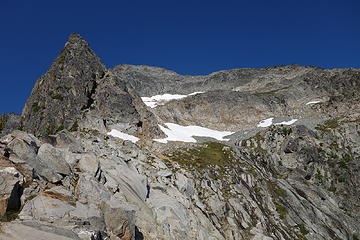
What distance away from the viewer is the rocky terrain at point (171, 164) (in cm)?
1850

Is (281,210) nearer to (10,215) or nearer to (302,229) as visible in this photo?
(302,229)

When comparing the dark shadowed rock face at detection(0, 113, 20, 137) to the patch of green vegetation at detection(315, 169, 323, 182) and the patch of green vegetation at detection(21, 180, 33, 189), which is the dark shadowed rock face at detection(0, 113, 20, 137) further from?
the patch of green vegetation at detection(315, 169, 323, 182)

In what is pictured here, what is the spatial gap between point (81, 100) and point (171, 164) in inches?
1160

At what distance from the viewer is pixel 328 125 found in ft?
247

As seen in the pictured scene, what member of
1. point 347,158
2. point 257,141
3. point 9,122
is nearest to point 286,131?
point 257,141

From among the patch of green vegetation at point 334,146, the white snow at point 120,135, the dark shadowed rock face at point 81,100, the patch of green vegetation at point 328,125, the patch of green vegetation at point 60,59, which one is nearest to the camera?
the white snow at point 120,135

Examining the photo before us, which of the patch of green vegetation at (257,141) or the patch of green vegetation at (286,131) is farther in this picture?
the patch of green vegetation at (286,131)

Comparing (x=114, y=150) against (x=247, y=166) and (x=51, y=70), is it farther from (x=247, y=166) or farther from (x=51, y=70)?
(x=51, y=70)

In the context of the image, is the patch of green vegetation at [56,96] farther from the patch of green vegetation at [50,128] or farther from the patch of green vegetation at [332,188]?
the patch of green vegetation at [332,188]

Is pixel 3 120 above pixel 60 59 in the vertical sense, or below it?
below

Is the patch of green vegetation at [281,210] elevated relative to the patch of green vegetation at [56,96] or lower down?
lower down

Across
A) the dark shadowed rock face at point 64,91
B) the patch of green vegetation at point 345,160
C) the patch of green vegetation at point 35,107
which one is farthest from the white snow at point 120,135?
the patch of green vegetation at point 345,160

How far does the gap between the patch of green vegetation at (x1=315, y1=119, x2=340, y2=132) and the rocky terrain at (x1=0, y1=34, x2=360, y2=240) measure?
0.89 feet

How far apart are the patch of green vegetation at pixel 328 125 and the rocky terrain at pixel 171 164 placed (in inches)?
10.6
